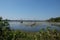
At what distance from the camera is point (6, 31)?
22.7 ft

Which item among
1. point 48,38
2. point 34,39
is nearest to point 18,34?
point 34,39

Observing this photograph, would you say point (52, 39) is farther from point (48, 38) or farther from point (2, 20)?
point (2, 20)

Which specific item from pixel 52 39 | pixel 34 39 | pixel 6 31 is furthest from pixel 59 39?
pixel 6 31

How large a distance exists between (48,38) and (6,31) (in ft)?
6.75

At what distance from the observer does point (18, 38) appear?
755 cm

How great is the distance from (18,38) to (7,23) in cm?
104

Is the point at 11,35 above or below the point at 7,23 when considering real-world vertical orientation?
below

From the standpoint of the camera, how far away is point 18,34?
7.59 metres

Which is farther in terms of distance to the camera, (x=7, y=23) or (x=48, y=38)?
(x=48, y=38)

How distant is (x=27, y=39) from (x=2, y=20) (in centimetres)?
165

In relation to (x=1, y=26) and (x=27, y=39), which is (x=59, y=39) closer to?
(x=27, y=39)

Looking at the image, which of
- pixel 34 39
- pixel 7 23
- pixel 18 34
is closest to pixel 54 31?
pixel 34 39

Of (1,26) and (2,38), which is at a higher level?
(1,26)

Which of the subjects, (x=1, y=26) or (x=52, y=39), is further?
(x=52, y=39)
